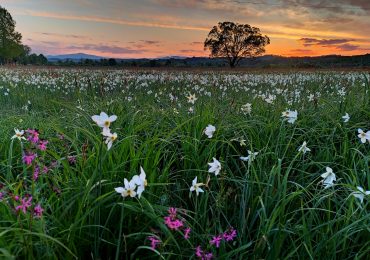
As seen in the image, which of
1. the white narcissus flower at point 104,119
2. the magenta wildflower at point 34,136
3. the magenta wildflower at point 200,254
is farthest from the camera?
the magenta wildflower at point 34,136

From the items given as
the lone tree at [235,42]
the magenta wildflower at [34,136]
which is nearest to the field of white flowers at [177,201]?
the magenta wildflower at [34,136]

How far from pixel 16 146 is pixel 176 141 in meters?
1.81

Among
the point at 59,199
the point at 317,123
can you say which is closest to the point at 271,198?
the point at 59,199

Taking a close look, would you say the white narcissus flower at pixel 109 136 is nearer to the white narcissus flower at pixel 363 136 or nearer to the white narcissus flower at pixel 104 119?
the white narcissus flower at pixel 104 119

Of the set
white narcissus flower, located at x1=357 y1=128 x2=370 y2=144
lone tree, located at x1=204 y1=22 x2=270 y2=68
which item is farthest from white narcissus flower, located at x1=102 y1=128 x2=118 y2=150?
lone tree, located at x1=204 y1=22 x2=270 y2=68

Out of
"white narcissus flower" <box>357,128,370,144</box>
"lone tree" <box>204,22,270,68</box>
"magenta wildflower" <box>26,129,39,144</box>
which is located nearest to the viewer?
"magenta wildflower" <box>26,129,39,144</box>

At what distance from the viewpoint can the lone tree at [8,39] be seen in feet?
250

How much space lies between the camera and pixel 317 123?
5223mm

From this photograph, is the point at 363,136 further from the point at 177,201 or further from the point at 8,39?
the point at 8,39

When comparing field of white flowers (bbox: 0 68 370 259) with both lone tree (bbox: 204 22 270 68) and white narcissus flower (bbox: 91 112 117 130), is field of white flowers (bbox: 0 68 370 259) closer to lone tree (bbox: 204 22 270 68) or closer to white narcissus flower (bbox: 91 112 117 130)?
white narcissus flower (bbox: 91 112 117 130)

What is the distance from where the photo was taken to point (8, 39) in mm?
77375

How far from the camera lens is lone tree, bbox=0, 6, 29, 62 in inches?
3000

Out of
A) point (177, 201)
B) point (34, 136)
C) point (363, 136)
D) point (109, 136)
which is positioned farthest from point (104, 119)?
point (363, 136)

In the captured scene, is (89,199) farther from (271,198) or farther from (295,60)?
(295,60)
